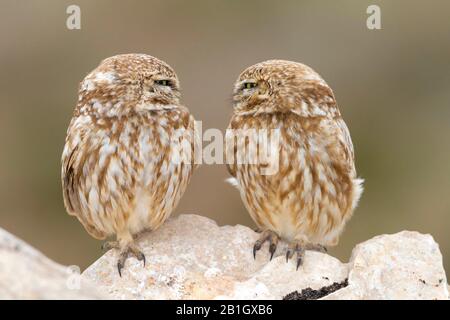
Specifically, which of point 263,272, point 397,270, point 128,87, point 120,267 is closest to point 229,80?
point 128,87

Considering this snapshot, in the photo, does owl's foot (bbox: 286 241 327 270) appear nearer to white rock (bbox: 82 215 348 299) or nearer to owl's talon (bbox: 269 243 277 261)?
white rock (bbox: 82 215 348 299)

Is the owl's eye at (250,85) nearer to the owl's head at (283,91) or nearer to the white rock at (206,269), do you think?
the owl's head at (283,91)

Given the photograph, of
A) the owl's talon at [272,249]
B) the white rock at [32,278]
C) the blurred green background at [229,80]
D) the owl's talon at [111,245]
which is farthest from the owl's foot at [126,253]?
the blurred green background at [229,80]

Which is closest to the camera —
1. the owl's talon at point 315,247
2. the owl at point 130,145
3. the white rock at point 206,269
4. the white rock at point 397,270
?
the white rock at point 397,270

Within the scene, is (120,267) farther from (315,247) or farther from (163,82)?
(315,247)

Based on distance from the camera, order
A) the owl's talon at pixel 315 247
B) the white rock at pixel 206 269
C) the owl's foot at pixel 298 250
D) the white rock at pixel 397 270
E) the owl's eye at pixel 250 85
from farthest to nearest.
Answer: the owl's eye at pixel 250 85 → the owl's talon at pixel 315 247 → the owl's foot at pixel 298 250 → the white rock at pixel 206 269 → the white rock at pixel 397 270
